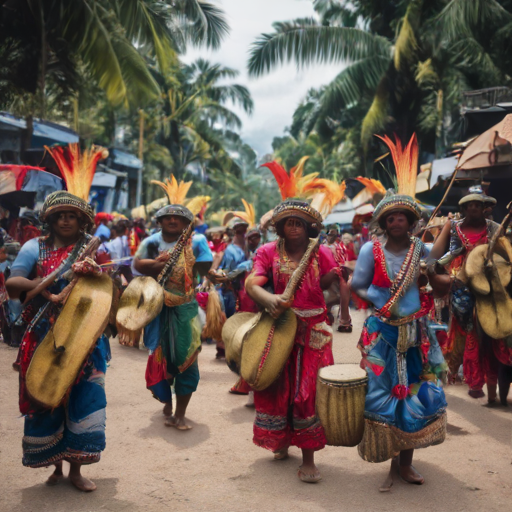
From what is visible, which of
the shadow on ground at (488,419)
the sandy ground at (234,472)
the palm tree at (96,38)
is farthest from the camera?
the palm tree at (96,38)

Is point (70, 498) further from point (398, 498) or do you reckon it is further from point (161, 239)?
point (161, 239)

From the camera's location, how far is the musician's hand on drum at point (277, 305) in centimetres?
440

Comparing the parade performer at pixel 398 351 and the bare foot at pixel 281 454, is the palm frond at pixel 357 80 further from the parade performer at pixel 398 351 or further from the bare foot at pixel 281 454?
the bare foot at pixel 281 454

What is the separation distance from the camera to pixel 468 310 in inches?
254

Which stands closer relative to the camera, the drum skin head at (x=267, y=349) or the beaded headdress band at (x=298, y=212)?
the drum skin head at (x=267, y=349)

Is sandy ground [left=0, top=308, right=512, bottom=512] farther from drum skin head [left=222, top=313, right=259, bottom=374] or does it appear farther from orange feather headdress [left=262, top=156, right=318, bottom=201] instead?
orange feather headdress [left=262, top=156, right=318, bottom=201]

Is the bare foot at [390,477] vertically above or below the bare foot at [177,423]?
above

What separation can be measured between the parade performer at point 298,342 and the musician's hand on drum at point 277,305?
17cm

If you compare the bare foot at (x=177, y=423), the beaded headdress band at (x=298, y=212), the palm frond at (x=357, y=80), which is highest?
the palm frond at (x=357, y=80)

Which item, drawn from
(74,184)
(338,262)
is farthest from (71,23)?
(338,262)

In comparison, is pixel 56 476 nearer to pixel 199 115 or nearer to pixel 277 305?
pixel 277 305

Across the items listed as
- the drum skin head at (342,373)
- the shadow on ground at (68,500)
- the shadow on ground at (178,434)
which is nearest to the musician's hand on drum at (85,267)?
the shadow on ground at (68,500)

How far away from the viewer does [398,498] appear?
165 inches

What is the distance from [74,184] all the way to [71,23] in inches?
406
